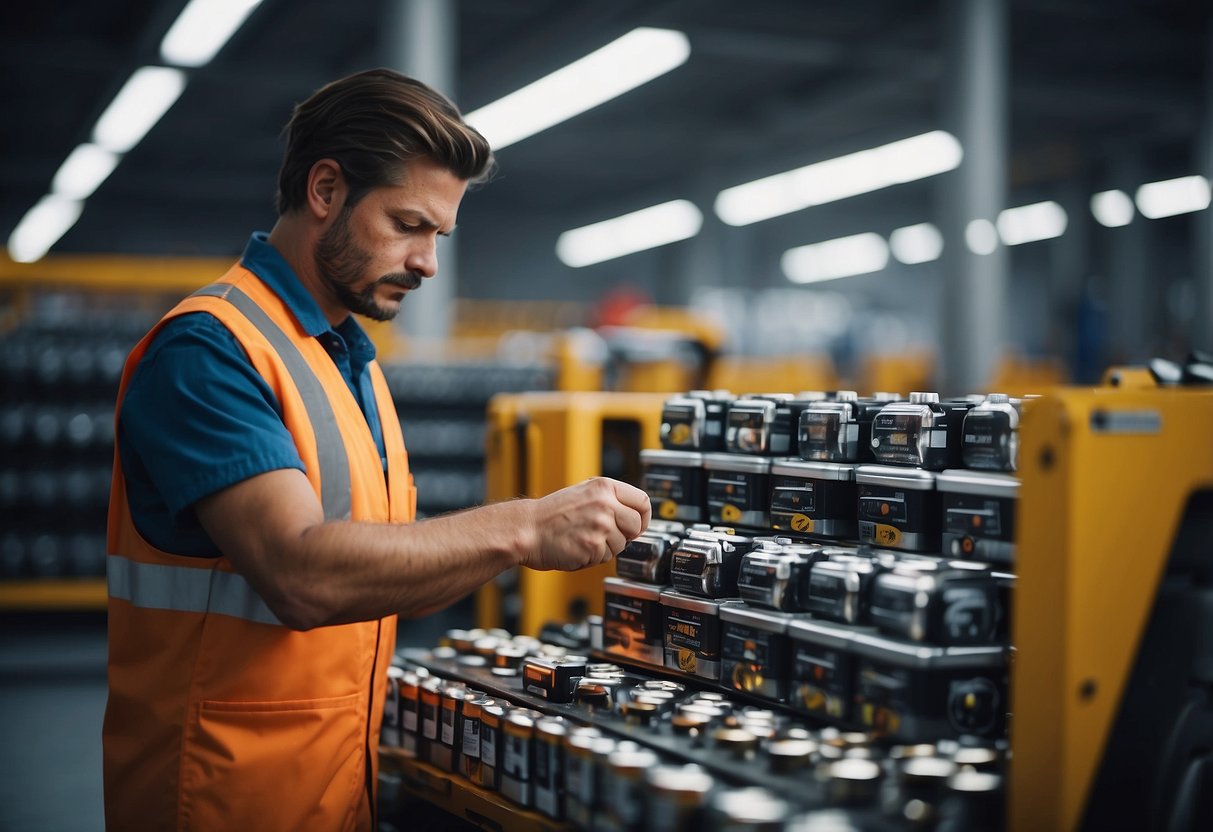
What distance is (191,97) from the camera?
48.3 feet

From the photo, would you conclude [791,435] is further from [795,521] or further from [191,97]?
[191,97]

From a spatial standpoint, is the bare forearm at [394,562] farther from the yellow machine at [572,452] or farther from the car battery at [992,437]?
the yellow machine at [572,452]

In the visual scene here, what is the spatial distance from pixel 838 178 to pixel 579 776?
16048mm

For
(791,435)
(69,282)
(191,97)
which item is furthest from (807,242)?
(791,435)

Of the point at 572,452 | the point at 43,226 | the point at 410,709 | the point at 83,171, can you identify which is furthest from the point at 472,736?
the point at 43,226

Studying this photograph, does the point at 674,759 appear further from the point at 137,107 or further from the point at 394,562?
the point at 137,107

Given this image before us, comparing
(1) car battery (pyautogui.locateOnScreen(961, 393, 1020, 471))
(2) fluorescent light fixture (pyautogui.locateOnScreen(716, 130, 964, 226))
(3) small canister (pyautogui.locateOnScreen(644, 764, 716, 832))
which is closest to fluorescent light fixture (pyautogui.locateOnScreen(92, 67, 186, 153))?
(2) fluorescent light fixture (pyautogui.locateOnScreen(716, 130, 964, 226))

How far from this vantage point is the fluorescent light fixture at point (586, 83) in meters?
11.3

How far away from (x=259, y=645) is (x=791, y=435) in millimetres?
1045

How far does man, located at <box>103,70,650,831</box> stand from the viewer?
5.63ft

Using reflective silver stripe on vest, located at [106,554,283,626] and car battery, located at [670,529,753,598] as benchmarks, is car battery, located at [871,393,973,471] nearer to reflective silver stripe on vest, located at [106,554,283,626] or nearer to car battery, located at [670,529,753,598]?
car battery, located at [670,529,753,598]

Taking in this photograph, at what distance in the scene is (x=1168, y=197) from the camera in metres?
18.2

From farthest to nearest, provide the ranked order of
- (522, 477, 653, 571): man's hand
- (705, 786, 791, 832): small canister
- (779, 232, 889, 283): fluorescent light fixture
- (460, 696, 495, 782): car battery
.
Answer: (779, 232, 889, 283): fluorescent light fixture
(460, 696, 495, 782): car battery
(522, 477, 653, 571): man's hand
(705, 786, 791, 832): small canister

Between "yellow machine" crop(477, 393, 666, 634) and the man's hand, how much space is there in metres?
1.85
